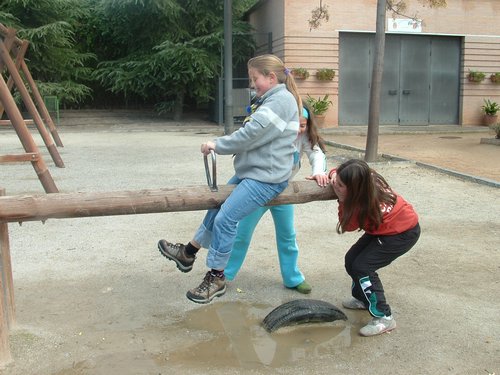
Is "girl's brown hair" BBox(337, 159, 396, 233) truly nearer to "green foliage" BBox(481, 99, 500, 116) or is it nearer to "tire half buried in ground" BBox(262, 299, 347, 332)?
"tire half buried in ground" BBox(262, 299, 347, 332)

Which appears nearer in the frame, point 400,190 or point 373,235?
point 373,235

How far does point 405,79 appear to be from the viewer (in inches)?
755

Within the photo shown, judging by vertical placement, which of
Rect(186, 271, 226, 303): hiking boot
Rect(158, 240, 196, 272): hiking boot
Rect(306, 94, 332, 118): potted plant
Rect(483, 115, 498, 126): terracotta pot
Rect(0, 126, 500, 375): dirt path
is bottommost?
Rect(0, 126, 500, 375): dirt path

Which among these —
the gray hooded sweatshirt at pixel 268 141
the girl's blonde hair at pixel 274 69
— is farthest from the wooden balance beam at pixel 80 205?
the girl's blonde hair at pixel 274 69

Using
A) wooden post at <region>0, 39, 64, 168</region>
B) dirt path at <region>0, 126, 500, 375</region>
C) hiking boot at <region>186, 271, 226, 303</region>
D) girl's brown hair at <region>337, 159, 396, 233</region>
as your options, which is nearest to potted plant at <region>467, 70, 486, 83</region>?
Answer: dirt path at <region>0, 126, 500, 375</region>

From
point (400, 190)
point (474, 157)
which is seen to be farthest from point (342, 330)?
point (474, 157)

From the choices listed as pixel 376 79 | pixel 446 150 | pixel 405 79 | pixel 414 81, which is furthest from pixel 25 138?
pixel 414 81

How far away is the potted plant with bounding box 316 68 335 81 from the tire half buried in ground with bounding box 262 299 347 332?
580 inches

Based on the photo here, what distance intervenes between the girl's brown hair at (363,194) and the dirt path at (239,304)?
76 cm

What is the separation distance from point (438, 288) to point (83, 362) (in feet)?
8.58

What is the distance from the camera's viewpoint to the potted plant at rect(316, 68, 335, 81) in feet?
58.1

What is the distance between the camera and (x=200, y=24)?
805 inches

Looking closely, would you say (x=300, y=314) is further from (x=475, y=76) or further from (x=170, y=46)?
(x=475, y=76)

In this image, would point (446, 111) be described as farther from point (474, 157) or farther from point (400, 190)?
point (400, 190)
